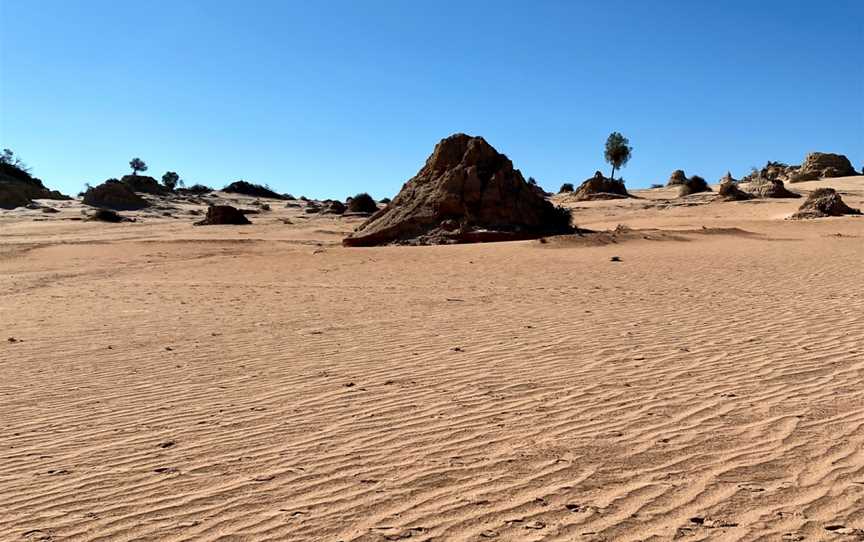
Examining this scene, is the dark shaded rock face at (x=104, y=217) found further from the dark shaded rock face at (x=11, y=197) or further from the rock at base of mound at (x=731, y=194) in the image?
the rock at base of mound at (x=731, y=194)

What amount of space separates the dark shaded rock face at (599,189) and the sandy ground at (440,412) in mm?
28915

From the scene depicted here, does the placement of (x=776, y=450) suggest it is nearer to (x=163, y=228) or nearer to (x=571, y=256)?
(x=571, y=256)

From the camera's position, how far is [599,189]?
44688 mm

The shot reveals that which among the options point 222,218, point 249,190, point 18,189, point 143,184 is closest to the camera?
point 222,218

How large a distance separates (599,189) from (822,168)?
17.5 metres

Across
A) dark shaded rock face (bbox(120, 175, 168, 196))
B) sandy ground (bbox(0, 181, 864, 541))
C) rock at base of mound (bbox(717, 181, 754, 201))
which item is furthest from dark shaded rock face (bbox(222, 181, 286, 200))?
sandy ground (bbox(0, 181, 864, 541))

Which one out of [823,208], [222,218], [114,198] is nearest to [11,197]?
[114,198]

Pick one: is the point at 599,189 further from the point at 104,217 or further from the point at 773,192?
the point at 104,217

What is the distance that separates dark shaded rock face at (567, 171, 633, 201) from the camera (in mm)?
43281

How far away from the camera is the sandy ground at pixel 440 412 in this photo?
4035mm

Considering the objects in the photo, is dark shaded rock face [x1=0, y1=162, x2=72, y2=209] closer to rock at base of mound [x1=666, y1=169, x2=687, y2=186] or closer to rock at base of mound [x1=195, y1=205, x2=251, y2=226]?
rock at base of mound [x1=195, y1=205, x2=251, y2=226]

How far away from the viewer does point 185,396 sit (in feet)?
22.1

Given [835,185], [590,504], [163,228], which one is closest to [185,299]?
[590,504]

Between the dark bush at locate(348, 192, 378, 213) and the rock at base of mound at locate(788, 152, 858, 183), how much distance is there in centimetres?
2809
